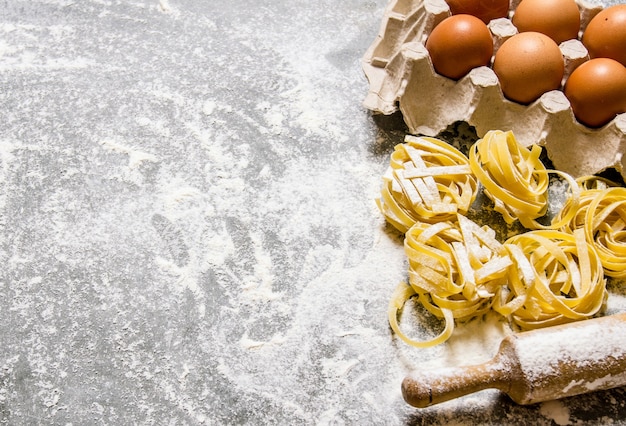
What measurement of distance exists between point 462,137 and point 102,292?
0.86 m

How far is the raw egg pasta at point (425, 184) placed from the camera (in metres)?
1.30

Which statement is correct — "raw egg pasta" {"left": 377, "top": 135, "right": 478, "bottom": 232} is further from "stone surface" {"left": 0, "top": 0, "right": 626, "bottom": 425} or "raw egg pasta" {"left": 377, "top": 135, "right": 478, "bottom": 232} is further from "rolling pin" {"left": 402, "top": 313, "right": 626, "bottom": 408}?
"rolling pin" {"left": 402, "top": 313, "right": 626, "bottom": 408}

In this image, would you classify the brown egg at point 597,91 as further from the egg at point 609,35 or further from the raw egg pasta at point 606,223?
the raw egg pasta at point 606,223

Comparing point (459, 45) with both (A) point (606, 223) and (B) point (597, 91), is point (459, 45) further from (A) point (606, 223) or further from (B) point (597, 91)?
(A) point (606, 223)

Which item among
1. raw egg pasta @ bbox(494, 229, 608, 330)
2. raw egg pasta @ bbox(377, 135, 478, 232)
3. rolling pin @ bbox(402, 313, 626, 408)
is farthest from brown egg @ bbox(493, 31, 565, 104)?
rolling pin @ bbox(402, 313, 626, 408)

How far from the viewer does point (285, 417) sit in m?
1.12

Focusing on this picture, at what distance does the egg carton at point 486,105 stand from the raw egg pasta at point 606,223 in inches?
3.1

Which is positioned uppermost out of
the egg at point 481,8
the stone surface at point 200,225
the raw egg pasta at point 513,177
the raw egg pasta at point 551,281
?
the egg at point 481,8

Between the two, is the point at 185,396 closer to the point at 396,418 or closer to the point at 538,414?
the point at 396,418

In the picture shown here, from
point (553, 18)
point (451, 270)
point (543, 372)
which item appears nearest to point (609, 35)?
point (553, 18)

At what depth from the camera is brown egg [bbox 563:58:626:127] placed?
52.1 inches

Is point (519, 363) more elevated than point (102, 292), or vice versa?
point (519, 363)

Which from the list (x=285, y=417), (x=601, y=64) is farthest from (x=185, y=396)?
(x=601, y=64)

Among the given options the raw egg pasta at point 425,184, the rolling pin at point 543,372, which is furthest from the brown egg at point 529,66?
the rolling pin at point 543,372
